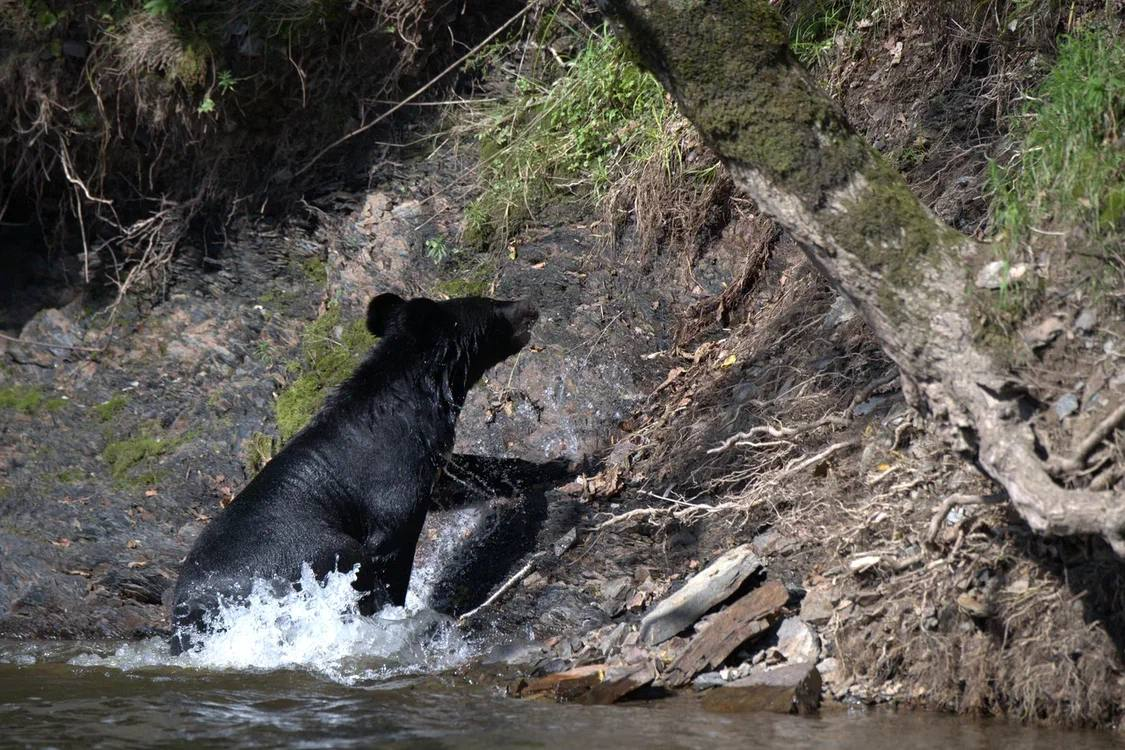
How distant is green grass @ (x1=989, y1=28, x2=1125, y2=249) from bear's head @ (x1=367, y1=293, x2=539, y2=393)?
9.74 feet

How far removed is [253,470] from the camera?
7625 millimetres

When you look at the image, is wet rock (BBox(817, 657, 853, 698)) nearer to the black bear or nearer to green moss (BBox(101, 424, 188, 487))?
the black bear

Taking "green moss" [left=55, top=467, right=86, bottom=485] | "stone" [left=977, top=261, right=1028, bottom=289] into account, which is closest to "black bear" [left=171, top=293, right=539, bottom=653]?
"green moss" [left=55, top=467, right=86, bottom=485]

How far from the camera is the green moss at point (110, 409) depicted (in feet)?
27.3

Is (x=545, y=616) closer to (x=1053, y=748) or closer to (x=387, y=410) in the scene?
(x=387, y=410)

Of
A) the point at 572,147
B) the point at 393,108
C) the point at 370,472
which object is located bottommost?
the point at 370,472

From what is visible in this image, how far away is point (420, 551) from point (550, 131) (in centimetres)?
352

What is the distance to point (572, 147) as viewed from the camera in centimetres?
864

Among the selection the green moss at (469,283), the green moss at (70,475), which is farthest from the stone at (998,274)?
the green moss at (70,475)

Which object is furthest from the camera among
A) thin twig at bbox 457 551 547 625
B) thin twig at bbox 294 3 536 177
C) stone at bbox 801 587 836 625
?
thin twig at bbox 294 3 536 177

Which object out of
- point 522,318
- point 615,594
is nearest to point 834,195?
point 615,594

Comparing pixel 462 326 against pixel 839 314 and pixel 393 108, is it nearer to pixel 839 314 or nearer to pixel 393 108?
pixel 839 314

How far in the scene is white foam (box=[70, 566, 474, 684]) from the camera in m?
5.51

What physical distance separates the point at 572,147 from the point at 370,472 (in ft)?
11.0
